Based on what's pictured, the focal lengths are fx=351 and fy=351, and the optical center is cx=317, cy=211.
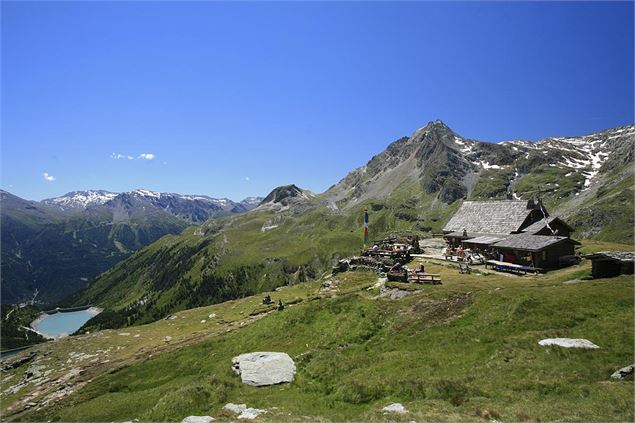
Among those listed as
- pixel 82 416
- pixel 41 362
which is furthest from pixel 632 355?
pixel 41 362

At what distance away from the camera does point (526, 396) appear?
64.1 feet

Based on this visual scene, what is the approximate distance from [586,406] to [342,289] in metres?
37.6

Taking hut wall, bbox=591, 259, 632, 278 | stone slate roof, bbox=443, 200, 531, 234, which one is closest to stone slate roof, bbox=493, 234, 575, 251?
hut wall, bbox=591, 259, 632, 278

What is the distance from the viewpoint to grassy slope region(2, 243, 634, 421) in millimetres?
19891

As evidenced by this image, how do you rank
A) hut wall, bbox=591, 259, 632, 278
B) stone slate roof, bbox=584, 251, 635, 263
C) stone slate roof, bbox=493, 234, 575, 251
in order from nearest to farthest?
stone slate roof, bbox=584, 251, 635, 263 < hut wall, bbox=591, 259, 632, 278 < stone slate roof, bbox=493, 234, 575, 251

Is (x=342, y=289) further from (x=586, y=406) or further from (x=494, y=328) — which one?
(x=586, y=406)

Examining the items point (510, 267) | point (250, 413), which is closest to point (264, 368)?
point (250, 413)

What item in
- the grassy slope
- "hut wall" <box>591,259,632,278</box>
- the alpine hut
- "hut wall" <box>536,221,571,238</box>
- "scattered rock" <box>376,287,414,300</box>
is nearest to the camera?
the grassy slope

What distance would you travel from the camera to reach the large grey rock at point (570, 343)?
23.8 meters

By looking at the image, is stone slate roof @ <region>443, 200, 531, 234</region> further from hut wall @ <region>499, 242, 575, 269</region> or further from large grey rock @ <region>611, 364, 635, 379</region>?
large grey rock @ <region>611, 364, 635, 379</region>

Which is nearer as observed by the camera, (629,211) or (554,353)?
(554,353)

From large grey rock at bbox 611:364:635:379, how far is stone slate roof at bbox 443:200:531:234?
58.6 meters

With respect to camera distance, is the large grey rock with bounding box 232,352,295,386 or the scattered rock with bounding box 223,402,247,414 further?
the large grey rock with bounding box 232,352,295,386

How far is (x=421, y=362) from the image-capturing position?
2648 cm
